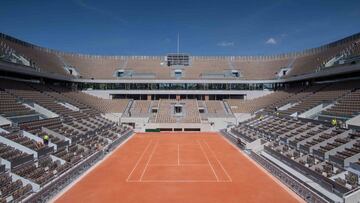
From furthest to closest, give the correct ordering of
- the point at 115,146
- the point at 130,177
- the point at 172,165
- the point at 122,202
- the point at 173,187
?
the point at 115,146 < the point at 172,165 < the point at 130,177 < the point at 173,187 < the point at 122,202

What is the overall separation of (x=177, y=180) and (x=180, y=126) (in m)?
30.5

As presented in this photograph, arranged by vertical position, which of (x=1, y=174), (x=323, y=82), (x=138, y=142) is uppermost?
(x=323, y=82)

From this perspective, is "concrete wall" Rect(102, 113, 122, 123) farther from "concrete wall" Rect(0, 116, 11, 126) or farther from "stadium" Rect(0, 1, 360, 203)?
"concrete wall" Rect(0, 116, 11, 126)

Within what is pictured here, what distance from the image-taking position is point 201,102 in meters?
59.8

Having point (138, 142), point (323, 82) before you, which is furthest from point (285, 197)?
point (323, 82)

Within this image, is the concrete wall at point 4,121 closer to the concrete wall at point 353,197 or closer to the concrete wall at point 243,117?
the concrete wall at point 353,197

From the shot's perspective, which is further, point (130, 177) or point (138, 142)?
point (138, 142)

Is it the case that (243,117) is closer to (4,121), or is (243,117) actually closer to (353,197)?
(4,121)

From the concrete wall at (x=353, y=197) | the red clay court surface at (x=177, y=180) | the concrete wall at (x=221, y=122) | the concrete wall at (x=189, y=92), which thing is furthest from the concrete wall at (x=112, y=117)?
the concrete wall at (x=353, y=197)

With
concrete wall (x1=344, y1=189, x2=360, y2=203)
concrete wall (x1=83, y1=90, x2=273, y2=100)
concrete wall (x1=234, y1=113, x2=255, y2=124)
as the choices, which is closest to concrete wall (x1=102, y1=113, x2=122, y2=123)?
concrete wall (x1=83, y1=90, x2=273, y2=100)

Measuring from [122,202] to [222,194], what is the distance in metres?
5.84

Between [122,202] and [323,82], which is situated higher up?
[323,82]

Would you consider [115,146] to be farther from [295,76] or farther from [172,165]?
[295,76]

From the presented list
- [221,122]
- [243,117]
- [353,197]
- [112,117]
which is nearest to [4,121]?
[353,197]
